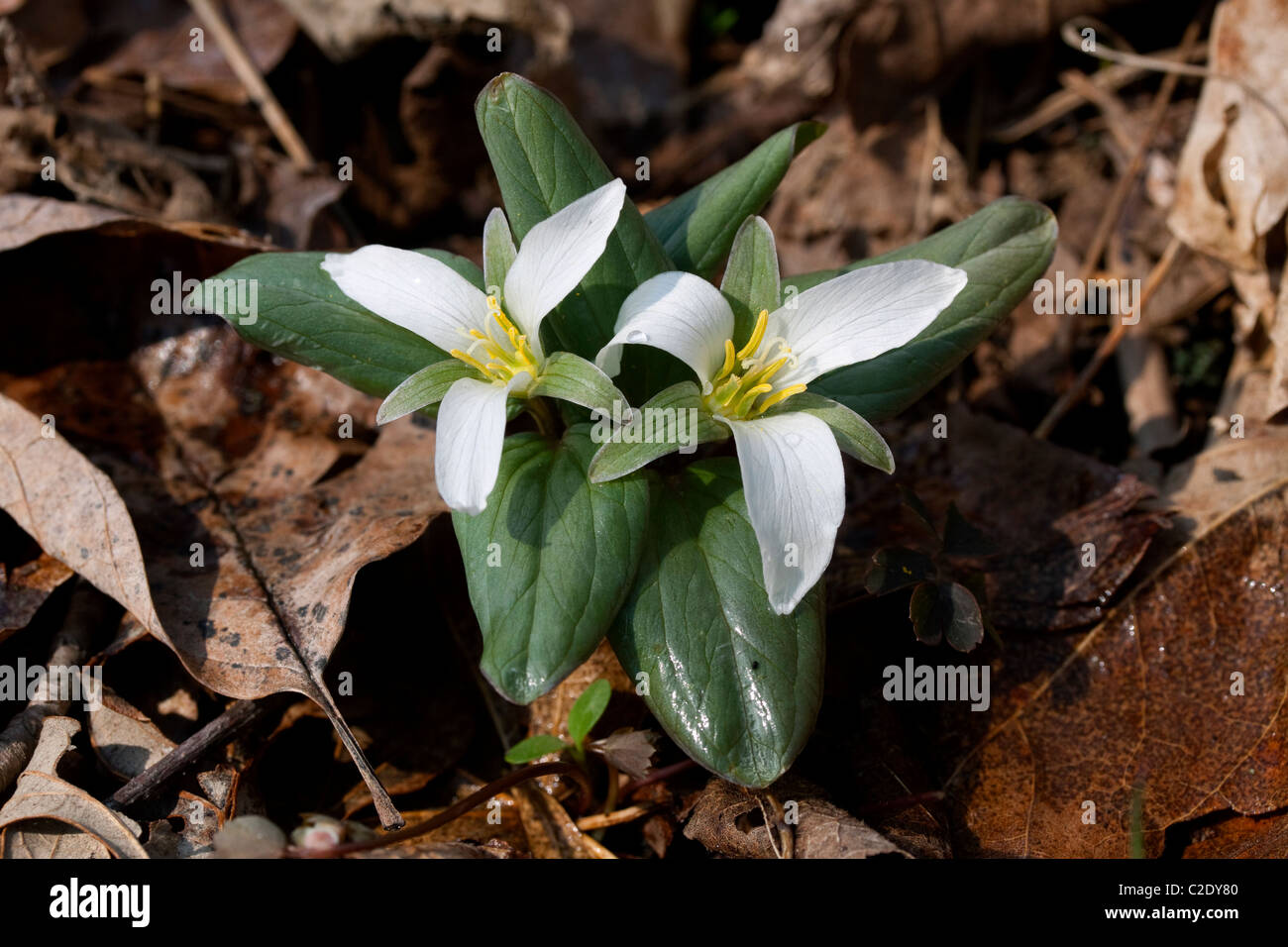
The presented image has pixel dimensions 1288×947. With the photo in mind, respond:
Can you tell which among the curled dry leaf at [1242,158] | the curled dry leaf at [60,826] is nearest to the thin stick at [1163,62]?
the curled dry leaf at [1242,158]

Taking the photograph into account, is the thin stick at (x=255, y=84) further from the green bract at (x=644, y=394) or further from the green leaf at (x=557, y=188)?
the green leaf at (x=557, y=188)

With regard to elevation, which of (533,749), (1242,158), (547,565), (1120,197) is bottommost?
(533,749)

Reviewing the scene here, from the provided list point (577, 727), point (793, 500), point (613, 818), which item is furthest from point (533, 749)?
point (793, 500)

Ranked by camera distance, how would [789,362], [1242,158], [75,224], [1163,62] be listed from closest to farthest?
1. [789,362]
2. [75,224]
3. [1242,158]
4. [1163,62]

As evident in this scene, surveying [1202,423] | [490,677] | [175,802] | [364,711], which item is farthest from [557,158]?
[1202,423]

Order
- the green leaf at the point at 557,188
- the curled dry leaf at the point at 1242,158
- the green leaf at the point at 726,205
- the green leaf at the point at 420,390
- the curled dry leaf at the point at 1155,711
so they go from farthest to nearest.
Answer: the curled dry leaf at the point at 1242,158, the green leaf at the point at 726,205, the curled dry leaf at the point at 1155,711, the green leaf at the point at 557,188, the green leaf at the point at 420,390

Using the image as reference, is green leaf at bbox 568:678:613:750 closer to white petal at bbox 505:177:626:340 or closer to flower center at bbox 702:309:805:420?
flower center at bbox 702:309:805:420

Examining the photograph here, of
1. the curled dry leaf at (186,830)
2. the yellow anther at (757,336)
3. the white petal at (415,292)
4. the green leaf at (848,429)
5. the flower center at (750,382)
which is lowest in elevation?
the curled dry leaf at (186,830)

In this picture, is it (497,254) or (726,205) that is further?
(726,205)

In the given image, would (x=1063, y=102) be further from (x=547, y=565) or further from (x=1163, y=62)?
→ (x=547, y=565)
